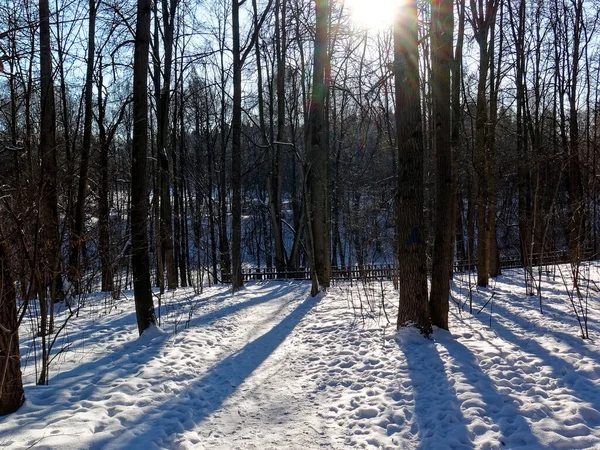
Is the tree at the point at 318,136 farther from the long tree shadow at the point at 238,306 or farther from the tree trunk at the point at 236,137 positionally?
the tree trunk at the point at 236,137

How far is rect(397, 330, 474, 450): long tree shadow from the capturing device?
3158mm

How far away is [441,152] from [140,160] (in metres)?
4.76

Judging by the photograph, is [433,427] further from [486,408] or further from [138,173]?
[138,173]

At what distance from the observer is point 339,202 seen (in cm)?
2812

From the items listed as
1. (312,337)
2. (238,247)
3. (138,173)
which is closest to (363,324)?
(312,337)

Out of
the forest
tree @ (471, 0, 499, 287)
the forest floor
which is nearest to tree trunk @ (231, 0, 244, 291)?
the forest

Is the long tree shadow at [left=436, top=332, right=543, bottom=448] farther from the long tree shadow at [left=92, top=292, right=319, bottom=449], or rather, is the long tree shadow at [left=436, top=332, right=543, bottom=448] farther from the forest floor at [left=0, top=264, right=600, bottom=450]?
the long tree shadow at [left=92, top=292, right=319, bottom=449]

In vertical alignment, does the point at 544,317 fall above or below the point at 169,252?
below

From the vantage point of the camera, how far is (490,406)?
3.56 metres

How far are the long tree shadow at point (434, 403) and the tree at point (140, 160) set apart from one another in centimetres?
415

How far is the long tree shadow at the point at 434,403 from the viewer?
3.16 meters

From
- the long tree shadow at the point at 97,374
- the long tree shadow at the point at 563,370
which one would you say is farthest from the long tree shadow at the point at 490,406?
the long tree shadow at the point at 97,374

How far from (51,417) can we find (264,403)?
77.0 inches

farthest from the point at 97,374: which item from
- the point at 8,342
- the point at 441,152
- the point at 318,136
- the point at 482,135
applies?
the point at 482,135
